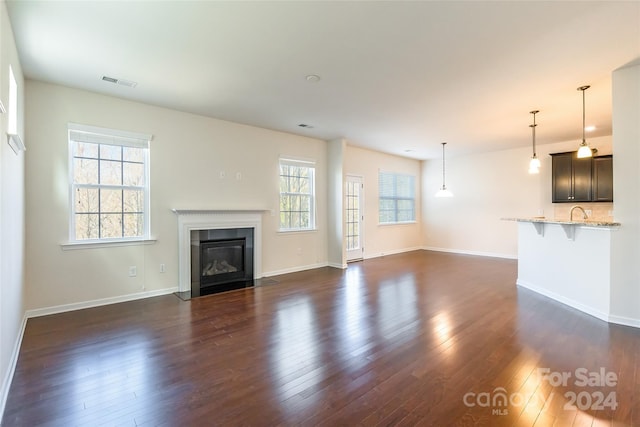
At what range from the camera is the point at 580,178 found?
631 cm

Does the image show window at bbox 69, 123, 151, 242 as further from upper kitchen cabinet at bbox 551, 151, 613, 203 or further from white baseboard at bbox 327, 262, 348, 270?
upper kitchen cabinet at bbox 551, 151, 613, 203

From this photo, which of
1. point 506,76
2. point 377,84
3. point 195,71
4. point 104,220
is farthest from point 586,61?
point 104,220

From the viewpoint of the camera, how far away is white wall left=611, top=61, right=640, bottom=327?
128 inches

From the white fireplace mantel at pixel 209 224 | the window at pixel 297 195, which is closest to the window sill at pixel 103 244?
the white fireplace mantel at pixel 209 224

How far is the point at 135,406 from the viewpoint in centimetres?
199

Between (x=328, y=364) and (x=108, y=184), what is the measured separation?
3.85 meters

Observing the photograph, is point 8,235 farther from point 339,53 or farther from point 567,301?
point 567,301

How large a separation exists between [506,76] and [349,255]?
16.3 feet

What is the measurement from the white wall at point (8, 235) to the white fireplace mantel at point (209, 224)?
187 cm

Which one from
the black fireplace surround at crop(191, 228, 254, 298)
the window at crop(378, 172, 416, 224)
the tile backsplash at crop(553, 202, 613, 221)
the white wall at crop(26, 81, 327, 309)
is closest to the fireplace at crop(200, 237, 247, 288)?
the black fireplace surround at crop(191, 228, 254, 298)

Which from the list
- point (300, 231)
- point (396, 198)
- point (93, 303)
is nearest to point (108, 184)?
point (93, 303)

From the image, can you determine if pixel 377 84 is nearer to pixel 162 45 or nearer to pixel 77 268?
pixel 162 45

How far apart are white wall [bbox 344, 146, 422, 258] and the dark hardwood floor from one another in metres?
3.75

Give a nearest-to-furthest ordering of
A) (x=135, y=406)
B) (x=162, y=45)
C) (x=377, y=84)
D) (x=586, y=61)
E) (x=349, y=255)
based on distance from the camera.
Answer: (x=135, y=406) → (x=162, y=45) → (x=586, y=61) → (x=377, y=84) → (x=349, y=255)
